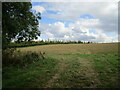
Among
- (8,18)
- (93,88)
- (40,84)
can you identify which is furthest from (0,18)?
(93,88)

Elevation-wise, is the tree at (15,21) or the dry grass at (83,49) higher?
the tree at (15,21)

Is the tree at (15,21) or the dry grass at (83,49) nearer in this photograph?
the tree at (15,21)

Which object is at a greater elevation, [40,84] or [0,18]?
[0,18]

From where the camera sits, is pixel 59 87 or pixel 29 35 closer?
pixel 59 87

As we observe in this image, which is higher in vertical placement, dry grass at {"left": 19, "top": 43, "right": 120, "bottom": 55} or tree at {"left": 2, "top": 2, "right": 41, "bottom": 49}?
tree at {"left": 2, "top": 2, "right": 41, "bottom": 49}

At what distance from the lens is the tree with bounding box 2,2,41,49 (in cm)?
1187

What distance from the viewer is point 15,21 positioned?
12.3 meters

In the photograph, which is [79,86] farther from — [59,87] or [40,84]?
[40,84]

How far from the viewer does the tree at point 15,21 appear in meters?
11.9

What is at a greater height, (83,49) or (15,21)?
(15,21)

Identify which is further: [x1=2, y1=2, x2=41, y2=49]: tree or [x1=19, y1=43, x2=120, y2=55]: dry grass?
[x1=19, y1=43, x2=120, y2=55]: dry grass

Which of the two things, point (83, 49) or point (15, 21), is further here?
point (83, 49)

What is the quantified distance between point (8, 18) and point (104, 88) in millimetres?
10738

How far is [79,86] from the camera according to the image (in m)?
6.07
